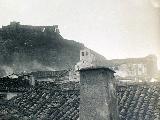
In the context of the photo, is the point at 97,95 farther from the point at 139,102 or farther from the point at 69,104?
the point at 69,104

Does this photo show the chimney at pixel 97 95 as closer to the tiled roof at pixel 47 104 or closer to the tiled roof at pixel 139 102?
the tiled roof at pixel 139 102

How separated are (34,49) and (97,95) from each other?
38.9 metres

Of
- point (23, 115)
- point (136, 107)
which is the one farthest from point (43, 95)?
point (136, 107)

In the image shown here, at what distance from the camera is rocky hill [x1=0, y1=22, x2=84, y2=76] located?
42125 millimetres

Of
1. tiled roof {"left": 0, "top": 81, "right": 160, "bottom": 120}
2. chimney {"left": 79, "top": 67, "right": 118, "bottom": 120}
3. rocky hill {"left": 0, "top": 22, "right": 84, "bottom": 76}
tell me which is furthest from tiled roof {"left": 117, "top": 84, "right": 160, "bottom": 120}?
rocky hill {"left": 0, "top": 22, "right": 84, "bottom": 76}

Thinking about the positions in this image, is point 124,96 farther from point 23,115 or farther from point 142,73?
point 142,73

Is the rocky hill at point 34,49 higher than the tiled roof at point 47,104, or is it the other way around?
the rocky hill at point 34,49

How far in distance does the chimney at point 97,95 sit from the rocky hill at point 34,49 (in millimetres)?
33892

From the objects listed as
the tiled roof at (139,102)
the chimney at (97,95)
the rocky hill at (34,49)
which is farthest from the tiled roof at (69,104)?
the rocky hill at (34,49)

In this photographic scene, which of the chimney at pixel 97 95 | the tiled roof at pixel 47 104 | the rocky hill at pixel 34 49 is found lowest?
the tiled roof at pixel 47 104

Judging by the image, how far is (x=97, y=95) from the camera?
702 cm

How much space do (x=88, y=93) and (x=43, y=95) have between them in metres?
4.15

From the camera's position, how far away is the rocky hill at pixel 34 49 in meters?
42.1

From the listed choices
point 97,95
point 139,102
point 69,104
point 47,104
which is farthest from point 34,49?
point 97,95
